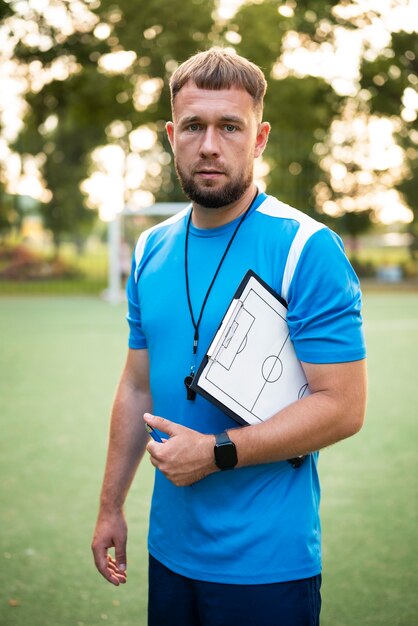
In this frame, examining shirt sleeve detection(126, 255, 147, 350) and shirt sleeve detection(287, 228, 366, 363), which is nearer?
shirt sleeve detection(287, 228, 366, 363)

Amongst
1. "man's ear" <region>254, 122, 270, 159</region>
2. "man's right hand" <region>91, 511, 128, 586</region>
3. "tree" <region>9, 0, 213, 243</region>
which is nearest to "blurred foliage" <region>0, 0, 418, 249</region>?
"tree" <region>9, 0, 213, 243</region>

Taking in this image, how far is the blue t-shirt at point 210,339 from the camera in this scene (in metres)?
1.74

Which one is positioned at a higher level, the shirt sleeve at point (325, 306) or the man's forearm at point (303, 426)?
the shirt sleeve at point (325, 306)

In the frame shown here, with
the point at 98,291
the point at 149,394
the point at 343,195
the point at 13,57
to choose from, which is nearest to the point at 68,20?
the point at 13,57

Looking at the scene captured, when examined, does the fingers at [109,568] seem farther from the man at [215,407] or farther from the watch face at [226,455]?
the watch face at [226,455]

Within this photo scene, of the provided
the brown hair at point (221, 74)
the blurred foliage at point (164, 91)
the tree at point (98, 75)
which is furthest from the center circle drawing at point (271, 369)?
the tree at point (98, 75)

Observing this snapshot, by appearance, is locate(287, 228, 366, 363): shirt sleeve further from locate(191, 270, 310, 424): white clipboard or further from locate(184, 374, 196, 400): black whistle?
locate(184, 374, 196, 400): black whistle

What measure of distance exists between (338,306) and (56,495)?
375 cm

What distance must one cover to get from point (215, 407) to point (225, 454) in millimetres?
179

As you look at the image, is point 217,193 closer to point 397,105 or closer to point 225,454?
point 225,454

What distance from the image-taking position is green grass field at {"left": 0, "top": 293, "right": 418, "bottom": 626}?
3.55 meters

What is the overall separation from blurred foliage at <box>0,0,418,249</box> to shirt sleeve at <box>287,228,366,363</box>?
89.5ft

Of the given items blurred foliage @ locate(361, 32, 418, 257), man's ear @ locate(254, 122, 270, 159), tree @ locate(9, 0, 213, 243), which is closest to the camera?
man's ear @ locate(254, 122, 270, 159)

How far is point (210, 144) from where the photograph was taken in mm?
1843
